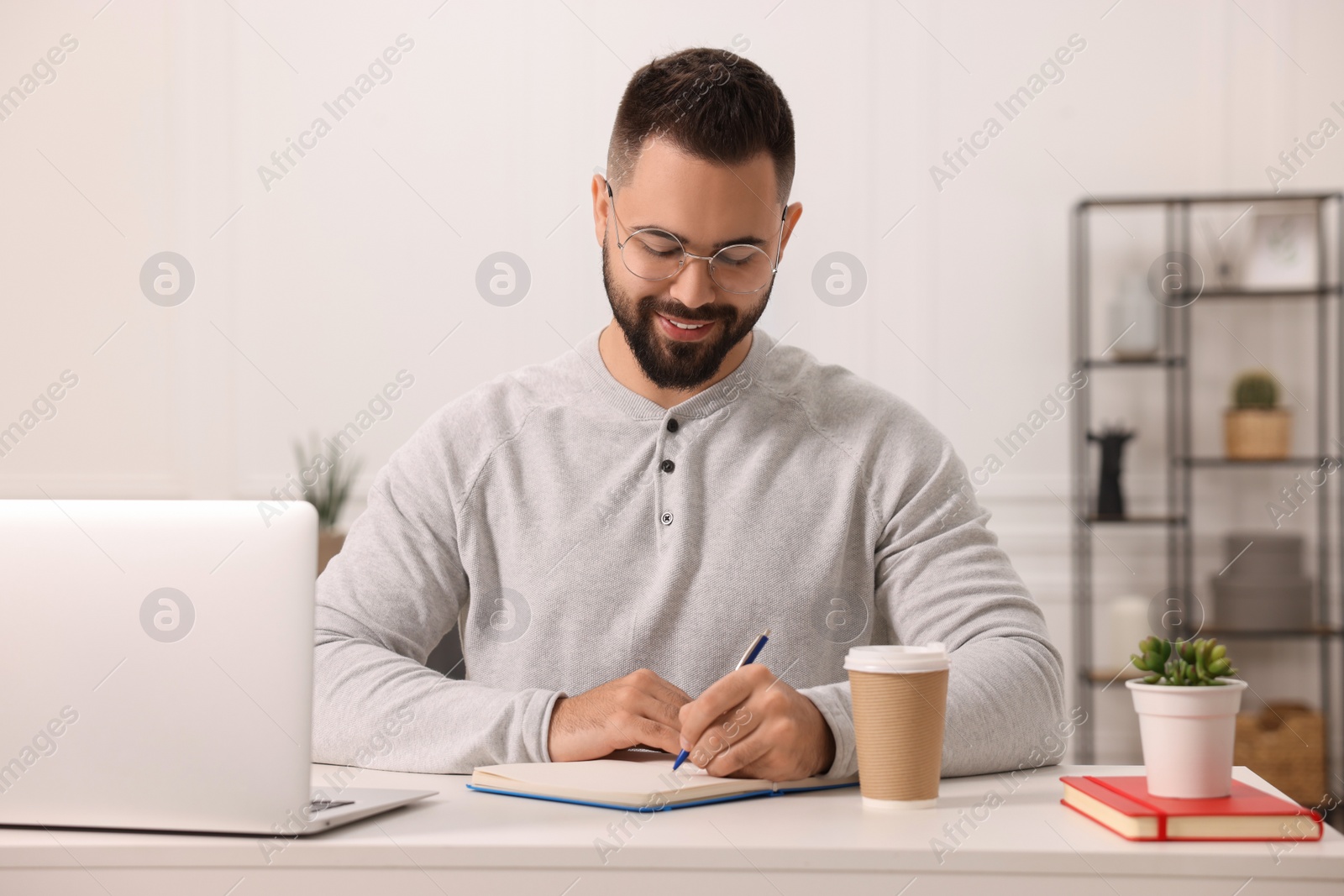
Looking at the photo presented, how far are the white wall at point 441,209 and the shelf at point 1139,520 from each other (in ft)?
0.63

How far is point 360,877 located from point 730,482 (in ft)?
2.67

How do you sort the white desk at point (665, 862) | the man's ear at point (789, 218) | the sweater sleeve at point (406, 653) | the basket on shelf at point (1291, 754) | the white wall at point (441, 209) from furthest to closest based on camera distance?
the white wall at point (441, 209) → the basket on shelf at point (1291, 754) → the man's ear at point (789, 218) → the sweater sleeve at point (406, 653) → the white desk at point (665, 862)

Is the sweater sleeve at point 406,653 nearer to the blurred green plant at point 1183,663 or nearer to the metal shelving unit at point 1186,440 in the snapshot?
the blurred green plant at point 1183,663

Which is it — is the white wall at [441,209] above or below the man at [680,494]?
above

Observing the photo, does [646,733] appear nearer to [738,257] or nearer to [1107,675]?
[738,257]

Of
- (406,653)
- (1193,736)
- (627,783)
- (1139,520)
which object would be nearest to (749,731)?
(627,783)

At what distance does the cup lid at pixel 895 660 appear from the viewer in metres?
0.97

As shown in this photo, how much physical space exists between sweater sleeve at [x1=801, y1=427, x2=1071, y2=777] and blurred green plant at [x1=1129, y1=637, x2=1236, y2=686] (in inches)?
9.5

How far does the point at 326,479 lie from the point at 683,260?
2.39 meters

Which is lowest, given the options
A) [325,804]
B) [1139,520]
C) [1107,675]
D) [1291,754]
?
[1291,754]

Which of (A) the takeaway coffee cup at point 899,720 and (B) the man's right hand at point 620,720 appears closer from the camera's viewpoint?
(A) the takeaway coffee cup at point 899,720

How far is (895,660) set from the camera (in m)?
0.97

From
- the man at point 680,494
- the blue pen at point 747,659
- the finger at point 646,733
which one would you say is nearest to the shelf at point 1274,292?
the man at point 680,494

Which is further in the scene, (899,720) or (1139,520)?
(1139,520)
